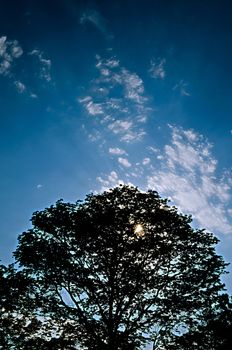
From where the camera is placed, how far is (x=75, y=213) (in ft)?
88.8

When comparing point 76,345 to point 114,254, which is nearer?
point 76,345

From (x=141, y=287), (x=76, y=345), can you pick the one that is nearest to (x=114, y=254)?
(x=141, y=287)

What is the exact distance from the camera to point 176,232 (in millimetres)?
26938

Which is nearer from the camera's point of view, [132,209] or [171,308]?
[171,308]

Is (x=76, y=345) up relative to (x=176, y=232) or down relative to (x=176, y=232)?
down

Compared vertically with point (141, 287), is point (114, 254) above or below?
above

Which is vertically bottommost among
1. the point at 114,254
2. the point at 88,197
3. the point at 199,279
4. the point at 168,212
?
the point at 199,279

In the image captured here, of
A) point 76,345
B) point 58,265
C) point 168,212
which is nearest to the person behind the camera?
point 76,345

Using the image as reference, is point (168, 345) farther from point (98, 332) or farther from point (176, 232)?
point (176, 232)

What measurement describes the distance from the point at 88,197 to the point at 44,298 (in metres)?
8.85

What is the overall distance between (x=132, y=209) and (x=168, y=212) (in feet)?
10.2

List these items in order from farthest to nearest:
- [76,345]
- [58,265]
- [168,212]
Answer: [168,212] < [58,265] < [76,345]

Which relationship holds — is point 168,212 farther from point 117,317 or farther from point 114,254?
point 117,317

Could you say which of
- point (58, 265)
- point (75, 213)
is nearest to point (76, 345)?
point (58, 265)
